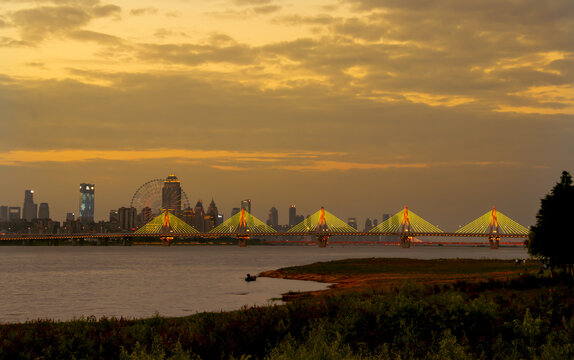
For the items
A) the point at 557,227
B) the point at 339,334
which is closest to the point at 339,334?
the point at 339,334

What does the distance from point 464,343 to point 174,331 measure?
8.89 m

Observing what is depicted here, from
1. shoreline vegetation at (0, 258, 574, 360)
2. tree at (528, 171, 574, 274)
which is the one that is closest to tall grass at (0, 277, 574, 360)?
shoreline vegetation at (0, 258, 574, 360)

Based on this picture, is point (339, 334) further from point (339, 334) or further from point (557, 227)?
point (557, 227)

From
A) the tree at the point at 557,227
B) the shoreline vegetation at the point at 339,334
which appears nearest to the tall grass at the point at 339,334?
the shoreline vegetation at the point at 339,334

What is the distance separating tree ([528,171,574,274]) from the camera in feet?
158

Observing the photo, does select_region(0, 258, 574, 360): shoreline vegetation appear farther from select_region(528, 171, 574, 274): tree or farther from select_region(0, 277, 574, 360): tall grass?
select_region(528, 171, 574, 274): tree

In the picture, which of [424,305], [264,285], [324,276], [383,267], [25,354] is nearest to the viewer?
[25,354]

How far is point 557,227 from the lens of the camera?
4872 centimetres

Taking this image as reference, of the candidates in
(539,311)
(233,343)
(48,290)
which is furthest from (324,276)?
(233,343)

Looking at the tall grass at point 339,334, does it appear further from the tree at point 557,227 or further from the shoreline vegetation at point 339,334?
the tree at point 557,227

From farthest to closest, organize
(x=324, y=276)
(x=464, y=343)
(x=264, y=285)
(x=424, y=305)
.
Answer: (x=324, y=276), (x=264, y=285), (x=424, y=305), (x=464, y=343)

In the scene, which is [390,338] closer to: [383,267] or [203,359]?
[203,359]

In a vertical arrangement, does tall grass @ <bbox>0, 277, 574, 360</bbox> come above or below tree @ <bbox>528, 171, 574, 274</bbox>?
below

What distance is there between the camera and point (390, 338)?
21719mm
